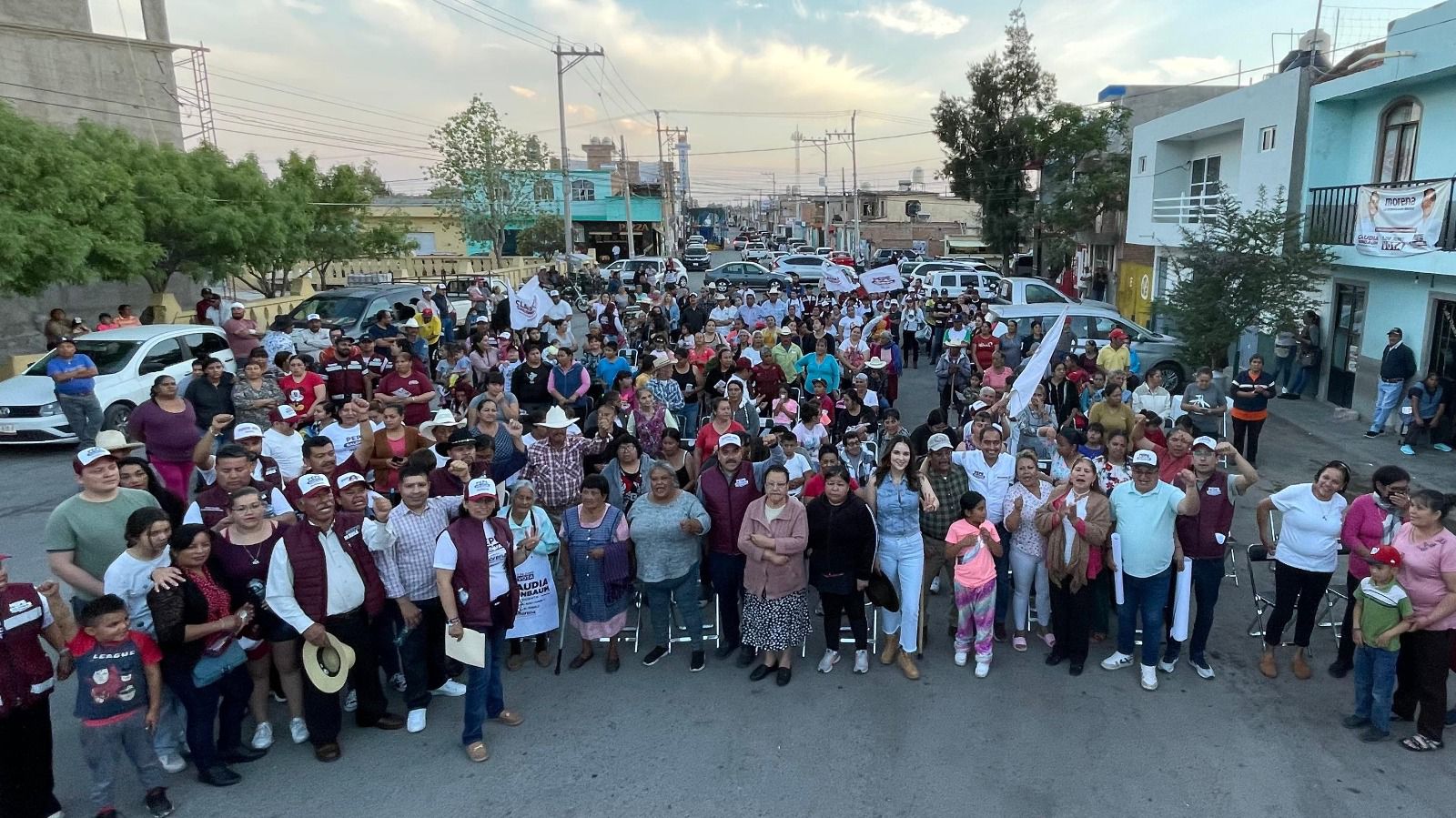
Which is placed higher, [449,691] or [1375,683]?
[1375,683]

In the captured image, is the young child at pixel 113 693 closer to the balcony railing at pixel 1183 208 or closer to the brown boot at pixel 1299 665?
the brown boot at pixel 1299 665

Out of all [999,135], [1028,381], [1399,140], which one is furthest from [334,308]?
[999,135]

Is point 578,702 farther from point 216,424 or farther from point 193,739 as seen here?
point 216,424

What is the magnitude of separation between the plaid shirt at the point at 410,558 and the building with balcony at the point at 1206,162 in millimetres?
13418

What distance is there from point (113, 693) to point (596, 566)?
2.76 m

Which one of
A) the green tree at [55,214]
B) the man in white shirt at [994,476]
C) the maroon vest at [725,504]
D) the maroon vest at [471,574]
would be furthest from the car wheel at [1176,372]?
the green tree at [55,214]

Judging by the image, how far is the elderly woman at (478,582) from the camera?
4766mm

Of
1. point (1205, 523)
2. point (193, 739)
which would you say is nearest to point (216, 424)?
point (193, 739)

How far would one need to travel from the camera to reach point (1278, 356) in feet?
52.2

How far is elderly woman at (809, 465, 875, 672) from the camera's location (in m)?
5.71

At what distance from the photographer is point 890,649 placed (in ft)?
20.4

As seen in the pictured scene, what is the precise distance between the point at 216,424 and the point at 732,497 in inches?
162

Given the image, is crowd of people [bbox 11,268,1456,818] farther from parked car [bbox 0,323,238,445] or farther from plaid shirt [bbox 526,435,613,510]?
parked car [bbox 0,323,238,445]

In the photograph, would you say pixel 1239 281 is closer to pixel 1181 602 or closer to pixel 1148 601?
pixel 1181 602
